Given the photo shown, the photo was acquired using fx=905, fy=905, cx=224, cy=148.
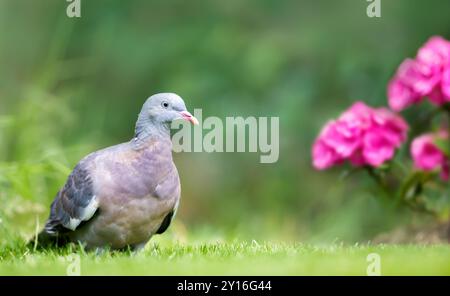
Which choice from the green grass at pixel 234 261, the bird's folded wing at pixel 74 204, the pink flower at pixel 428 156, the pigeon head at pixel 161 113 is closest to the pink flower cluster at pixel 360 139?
the pink flower at pixel 428 156

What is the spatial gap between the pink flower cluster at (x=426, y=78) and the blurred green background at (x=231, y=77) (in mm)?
1012

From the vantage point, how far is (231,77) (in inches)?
284

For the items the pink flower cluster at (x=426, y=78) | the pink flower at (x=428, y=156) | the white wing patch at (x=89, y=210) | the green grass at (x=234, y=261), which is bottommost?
the green grass at (x=234, y=261)

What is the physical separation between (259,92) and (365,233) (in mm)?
1597

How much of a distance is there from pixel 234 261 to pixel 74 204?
0.76 meters

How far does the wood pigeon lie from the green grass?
4.0 inches

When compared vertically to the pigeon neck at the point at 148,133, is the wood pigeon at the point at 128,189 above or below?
below

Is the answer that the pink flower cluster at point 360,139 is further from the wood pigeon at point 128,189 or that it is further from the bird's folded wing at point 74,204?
the bird's folded wing at point 74,204

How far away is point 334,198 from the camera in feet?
21.0

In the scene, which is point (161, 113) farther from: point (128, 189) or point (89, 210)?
point (89, 210)

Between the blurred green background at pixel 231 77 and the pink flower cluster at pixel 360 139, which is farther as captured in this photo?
the blurred green background at pixel 231 77

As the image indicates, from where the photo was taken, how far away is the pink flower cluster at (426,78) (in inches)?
186

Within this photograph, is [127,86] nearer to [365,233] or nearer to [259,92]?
[259,92]

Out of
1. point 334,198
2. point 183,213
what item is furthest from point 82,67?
point 334,198
